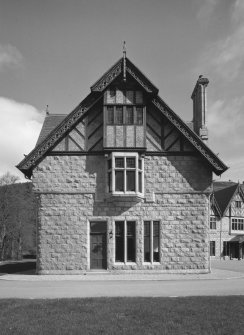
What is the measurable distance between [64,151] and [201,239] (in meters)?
9.66

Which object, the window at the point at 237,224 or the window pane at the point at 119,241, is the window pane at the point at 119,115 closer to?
the window pane at the point at 119,241

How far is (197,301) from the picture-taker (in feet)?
39.2

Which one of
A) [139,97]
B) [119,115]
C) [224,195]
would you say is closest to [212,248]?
[224,195]

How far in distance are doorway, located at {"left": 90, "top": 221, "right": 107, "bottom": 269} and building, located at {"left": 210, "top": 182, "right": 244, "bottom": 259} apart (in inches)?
1332

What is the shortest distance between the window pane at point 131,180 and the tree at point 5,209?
115 feet

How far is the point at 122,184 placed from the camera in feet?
71.2

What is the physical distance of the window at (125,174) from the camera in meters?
21.5

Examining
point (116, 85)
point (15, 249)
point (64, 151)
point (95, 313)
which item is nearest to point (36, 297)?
point (95, 313)

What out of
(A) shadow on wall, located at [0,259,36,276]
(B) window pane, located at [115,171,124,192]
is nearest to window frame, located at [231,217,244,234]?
(A) shadow on wall, located at [0,259,36,276]

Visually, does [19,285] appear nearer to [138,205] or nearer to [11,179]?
[138,205]

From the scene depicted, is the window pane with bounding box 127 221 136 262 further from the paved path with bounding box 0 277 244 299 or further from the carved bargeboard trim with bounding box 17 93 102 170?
the carved bargeboard trim with bounding box 17 93 102 170

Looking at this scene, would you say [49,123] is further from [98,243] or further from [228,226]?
[228,226]

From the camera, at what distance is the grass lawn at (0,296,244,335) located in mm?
8930

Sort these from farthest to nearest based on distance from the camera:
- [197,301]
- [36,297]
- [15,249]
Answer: [15,249], [36,297], [197,301]
